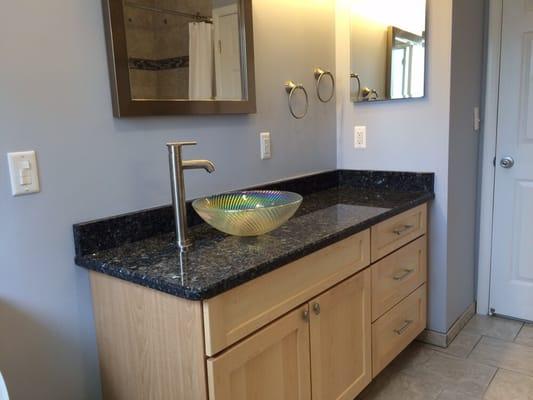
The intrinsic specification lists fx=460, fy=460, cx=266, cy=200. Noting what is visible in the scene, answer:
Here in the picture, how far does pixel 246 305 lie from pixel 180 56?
36.2 inches

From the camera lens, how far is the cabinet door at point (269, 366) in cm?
117

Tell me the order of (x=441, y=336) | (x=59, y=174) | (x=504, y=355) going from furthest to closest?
1. (x=441, y=336)
2. (x=504, y=355)
3. (x=59, y=174)

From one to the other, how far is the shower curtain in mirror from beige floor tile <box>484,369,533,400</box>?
1713mm

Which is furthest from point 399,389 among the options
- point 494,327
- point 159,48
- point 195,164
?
point 159,48

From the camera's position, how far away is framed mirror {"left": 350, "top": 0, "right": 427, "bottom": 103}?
2223 millimetres

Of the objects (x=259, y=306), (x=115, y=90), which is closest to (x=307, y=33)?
(x=115, y=90)

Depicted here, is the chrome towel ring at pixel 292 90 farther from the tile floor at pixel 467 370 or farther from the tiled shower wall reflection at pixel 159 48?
the tile floor at pixel 467 370

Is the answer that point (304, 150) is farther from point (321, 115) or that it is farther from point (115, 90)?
point (115, 90)

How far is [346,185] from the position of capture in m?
2.55

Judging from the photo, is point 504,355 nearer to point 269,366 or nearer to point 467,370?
point 467,370

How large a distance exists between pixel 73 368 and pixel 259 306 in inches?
24.5

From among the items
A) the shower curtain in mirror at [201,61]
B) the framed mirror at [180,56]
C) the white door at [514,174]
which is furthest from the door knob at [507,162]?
the shower curtain in mirror at [201,61]

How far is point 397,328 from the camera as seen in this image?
2053mm

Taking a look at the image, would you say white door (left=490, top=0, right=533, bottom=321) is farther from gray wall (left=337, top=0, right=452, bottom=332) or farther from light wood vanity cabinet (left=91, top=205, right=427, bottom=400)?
light wood vanity cabinet (left=91, top=205, right=427, bottom=400)
